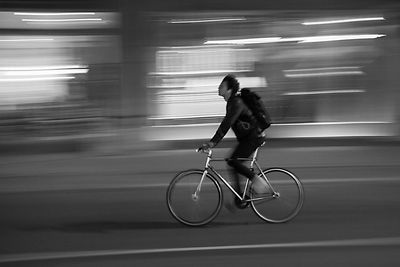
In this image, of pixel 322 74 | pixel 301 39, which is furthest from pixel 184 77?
pixel 322 74

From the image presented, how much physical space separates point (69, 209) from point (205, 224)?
6.99 ft

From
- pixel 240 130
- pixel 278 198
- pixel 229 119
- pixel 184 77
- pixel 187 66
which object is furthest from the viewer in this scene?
pixel 184 77

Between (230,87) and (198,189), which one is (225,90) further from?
(198,189)

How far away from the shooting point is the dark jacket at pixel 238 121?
6926mm

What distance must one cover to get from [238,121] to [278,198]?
1.00m

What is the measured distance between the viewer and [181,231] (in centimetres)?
695

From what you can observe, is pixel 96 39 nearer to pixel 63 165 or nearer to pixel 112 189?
pixel 63 165

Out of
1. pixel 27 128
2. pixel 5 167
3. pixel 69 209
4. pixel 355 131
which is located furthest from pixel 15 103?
pixel 355 131

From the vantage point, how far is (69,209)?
831cm

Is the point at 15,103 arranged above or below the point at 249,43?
below

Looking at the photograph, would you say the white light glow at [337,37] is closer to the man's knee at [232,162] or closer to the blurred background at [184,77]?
the blurred background at [184,77]

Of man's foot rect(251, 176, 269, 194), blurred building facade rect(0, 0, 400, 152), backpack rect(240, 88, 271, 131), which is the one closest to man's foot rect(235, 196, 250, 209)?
man's foot rect(251, 176, 269, 194)

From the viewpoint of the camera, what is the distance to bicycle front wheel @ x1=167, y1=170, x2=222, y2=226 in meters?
7.06

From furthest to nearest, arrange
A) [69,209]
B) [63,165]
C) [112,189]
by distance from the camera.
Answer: [63,165]
[112,189]
[69,209]
